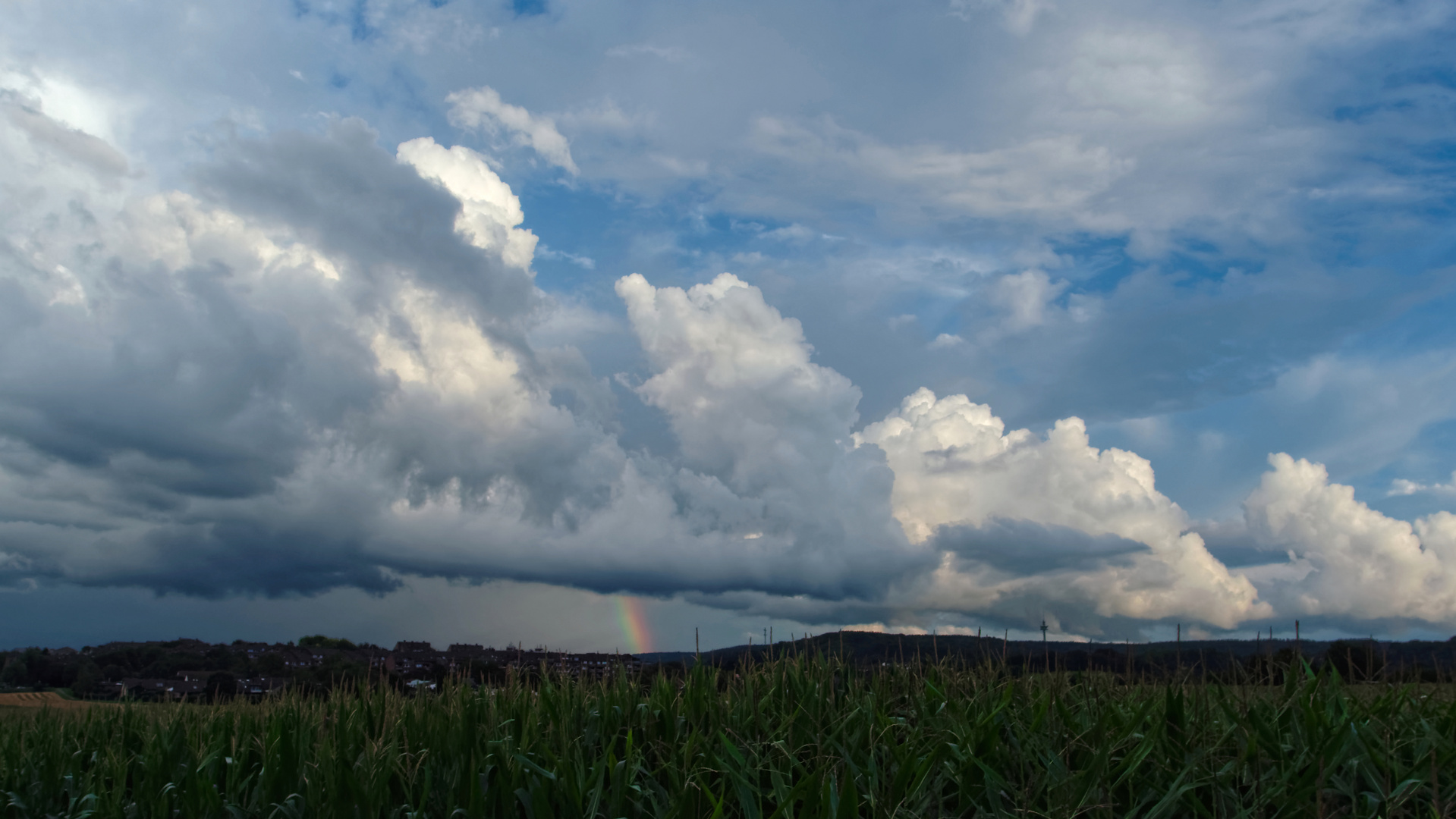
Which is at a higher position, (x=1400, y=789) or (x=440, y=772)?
(x=1400, y=789)

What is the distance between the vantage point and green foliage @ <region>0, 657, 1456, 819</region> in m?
7.21

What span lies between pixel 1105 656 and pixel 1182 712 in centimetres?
326

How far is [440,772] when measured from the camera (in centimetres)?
893

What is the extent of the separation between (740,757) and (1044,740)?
2924 mm

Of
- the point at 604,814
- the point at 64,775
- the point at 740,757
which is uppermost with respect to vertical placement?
the point at 740,757

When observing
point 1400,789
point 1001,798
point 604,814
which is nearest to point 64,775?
point 604,814

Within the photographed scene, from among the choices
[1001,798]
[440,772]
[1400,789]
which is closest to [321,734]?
[440,772]

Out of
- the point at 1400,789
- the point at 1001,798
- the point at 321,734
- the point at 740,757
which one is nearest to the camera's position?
the point at 1400,789

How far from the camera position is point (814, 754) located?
874 centimetres

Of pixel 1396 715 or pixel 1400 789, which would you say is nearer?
pixel 1400 789

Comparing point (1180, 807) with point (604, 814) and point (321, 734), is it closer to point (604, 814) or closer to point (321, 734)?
point (604, 814)

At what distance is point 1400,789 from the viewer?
6.72 m

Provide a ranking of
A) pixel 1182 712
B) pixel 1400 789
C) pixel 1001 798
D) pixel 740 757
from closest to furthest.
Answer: pixel 1400 789 → pixel 1001 798 → pixel 740 757 → pixel 1182 712

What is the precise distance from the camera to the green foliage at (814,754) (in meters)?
7.21
